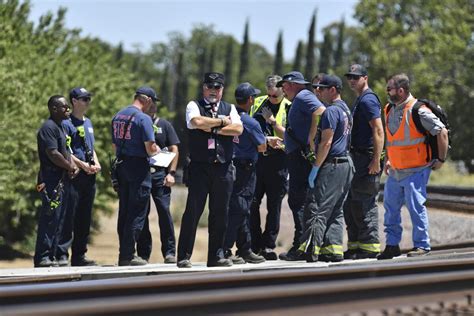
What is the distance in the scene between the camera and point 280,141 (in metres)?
12.3

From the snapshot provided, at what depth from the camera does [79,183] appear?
12.3m

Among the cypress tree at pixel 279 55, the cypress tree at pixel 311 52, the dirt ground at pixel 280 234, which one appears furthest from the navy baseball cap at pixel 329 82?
the cypress tree at pixel 279 55

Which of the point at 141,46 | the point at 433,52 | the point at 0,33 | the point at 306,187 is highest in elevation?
the point at 141,46

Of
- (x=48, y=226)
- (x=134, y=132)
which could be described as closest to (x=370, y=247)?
(x=134, y=132)

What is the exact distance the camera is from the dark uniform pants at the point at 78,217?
12.2 m

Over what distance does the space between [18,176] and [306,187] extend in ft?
41.8

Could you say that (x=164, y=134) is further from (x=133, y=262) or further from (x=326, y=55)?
(x=326, y=55)

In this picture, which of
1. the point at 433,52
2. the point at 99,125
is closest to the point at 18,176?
the point at 99,125

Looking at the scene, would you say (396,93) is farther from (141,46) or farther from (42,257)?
(141,46)

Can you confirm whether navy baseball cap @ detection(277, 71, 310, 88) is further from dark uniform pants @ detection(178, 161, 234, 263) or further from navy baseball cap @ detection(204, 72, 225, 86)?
dark uniform pants @ detection(178, 161, 234, 263)

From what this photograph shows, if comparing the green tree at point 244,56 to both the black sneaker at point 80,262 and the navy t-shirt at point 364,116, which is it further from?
the navy t-shirt at point 364,116

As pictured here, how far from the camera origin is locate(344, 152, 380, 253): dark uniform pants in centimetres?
1157

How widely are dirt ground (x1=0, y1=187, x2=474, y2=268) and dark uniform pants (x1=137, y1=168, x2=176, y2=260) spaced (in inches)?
205

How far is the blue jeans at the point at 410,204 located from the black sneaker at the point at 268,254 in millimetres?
1742
